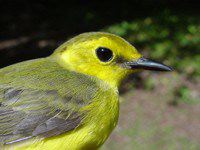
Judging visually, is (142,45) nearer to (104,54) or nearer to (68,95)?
(104,54)

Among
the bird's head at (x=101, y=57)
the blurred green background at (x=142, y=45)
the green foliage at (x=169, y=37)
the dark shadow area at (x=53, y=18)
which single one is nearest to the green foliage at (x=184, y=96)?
the blurred green background at (x=142, y=45)

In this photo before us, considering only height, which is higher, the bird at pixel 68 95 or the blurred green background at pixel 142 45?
the bird at pixel 68 95

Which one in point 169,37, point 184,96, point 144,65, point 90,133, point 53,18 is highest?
point 144,65

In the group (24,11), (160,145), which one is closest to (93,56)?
(160,145)

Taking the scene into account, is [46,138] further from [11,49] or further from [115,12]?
[115,12]

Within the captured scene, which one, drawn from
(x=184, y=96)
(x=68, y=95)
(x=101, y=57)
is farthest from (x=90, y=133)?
(x=184, y=96)

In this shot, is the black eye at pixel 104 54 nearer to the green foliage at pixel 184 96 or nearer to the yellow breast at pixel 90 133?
the yellow breast at pixel 90 133
